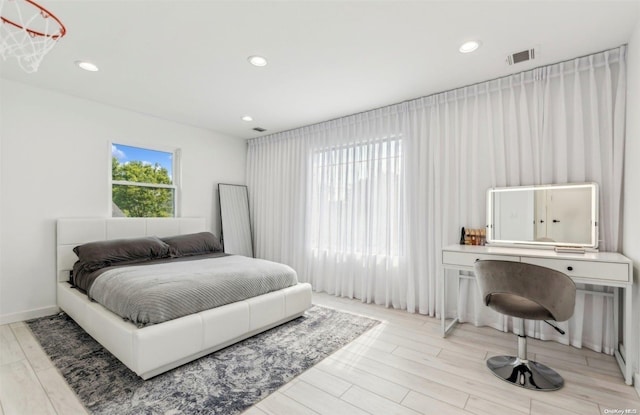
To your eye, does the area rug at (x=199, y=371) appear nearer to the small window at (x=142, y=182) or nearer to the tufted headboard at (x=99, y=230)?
the tufted headboard at (x=99, y=230)

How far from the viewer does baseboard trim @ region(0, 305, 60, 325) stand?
9.82 ft

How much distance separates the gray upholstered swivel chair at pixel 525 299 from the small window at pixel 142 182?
4.18 m

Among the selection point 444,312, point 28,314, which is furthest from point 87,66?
point 444,312

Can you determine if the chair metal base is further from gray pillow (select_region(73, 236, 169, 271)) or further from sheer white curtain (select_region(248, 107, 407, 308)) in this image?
gray pillow (select_region(73, 236, 169, 271))

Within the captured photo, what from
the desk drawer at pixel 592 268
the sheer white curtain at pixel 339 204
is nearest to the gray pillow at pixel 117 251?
the sheer white curtain at pixel 339 204

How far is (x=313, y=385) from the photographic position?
6.55 feet

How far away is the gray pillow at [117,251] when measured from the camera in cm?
302

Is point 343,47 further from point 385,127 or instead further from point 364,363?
point 364,363

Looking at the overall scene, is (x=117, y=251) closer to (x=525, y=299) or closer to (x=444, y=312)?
(x=444, y=312)

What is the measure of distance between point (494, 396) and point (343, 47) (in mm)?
2754

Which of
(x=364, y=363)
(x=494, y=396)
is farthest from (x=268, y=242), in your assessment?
(x=494, y=396)

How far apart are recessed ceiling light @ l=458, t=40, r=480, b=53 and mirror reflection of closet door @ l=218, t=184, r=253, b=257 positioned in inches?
155

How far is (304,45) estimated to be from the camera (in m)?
2.39

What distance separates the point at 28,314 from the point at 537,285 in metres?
4.77
